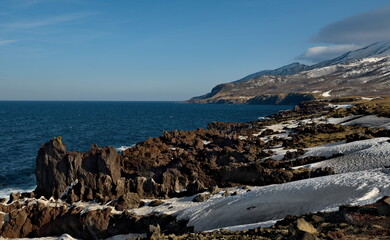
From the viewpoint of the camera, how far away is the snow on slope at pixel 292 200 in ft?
73.2

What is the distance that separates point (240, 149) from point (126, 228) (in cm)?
2958

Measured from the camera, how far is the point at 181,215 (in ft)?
91.6

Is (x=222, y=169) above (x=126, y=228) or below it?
above

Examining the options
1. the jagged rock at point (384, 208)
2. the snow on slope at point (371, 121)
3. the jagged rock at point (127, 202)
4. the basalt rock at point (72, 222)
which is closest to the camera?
the jagged rock at point (384, 208)

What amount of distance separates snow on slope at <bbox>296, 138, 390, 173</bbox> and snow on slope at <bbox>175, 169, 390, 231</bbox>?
766cm

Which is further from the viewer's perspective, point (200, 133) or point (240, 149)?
point (200, 133)

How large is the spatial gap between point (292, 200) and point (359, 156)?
15786 mm

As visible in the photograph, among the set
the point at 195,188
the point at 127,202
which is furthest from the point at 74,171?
the point at 195,188

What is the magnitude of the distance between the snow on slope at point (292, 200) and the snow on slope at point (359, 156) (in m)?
7.66

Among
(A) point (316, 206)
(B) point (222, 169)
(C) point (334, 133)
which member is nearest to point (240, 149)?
(B) point (222, 169)

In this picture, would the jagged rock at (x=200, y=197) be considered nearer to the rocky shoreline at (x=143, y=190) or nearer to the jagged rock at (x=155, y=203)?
the rocky shoreline at (x=143, y=190)

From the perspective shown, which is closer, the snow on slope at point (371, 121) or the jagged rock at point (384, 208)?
the jagged rock at point (384, 208)

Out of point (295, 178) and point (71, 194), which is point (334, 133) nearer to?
point (295, 178)

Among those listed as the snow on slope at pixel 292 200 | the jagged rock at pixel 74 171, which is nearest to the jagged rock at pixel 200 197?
the snow on slope at pixel 292 200
